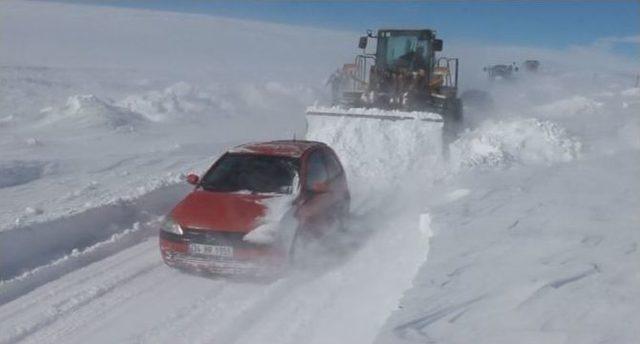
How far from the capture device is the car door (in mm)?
7199

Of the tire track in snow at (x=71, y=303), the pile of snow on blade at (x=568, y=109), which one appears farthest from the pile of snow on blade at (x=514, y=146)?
the pile of snow on blade at (x=568, y=109)

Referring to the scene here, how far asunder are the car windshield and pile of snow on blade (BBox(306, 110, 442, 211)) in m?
4.18

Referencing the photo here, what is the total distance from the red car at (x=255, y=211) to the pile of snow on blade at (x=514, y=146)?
4.89 meters

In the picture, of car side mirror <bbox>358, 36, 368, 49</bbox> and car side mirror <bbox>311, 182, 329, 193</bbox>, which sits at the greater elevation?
car side mirror <bbox>358, 36, 368, 49</bbox>

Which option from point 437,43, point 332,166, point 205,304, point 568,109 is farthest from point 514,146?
point 568,109

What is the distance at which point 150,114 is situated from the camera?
2453cm

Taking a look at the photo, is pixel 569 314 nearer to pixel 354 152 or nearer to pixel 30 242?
pixel 30 242

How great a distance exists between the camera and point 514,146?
13188mm

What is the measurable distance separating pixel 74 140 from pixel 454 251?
14.7m

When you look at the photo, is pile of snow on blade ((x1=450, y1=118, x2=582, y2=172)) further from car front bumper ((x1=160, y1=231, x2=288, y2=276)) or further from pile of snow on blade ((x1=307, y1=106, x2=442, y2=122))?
car front bumper ((x1=160, y1=231, x2=288, y2=276))

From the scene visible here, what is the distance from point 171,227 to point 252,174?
1330 millimetres

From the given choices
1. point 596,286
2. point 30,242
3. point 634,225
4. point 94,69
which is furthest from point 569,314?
point 94,69

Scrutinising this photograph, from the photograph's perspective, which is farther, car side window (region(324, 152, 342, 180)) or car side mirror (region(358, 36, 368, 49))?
car side mirror (region(358, 36, 368, 49))

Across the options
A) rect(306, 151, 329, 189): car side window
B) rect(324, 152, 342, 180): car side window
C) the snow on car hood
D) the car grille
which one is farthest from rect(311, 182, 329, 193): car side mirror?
Result: the car grille
